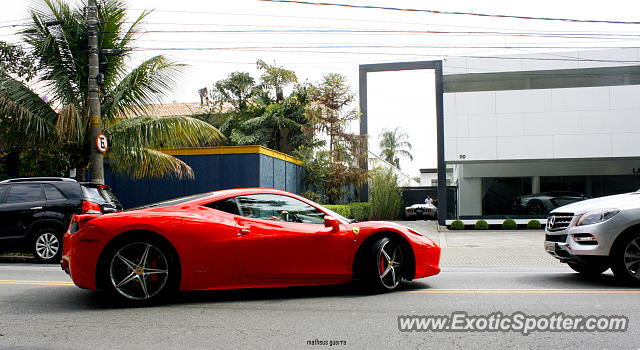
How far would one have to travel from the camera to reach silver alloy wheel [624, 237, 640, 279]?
6.94 metres

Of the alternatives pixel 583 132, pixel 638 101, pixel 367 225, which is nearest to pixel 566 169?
pixel 583 132

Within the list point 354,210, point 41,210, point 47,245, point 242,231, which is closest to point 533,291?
point 242,231

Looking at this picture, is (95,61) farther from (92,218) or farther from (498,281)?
(498,281)

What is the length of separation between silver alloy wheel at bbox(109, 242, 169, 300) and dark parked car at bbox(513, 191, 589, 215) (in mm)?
19755

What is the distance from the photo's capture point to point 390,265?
656 cm

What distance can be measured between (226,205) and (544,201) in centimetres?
1954

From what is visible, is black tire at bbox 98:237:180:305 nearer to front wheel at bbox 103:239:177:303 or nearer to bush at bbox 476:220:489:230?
front wheel at bbox 103:239:177:303

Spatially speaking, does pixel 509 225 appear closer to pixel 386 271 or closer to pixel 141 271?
pixel 386 271

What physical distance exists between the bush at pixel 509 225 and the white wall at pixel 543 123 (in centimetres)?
260

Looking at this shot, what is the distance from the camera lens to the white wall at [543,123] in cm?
2166

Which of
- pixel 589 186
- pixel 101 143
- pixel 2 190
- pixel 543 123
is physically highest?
pixel 543 123

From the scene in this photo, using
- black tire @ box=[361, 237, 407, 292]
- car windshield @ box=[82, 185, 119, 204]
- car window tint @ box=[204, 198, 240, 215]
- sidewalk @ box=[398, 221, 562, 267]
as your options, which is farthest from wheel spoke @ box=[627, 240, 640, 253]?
car windshield @ box=[82, 185, 119, 204]

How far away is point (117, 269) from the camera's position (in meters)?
5.77

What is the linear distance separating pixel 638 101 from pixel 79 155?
66.4 ft
